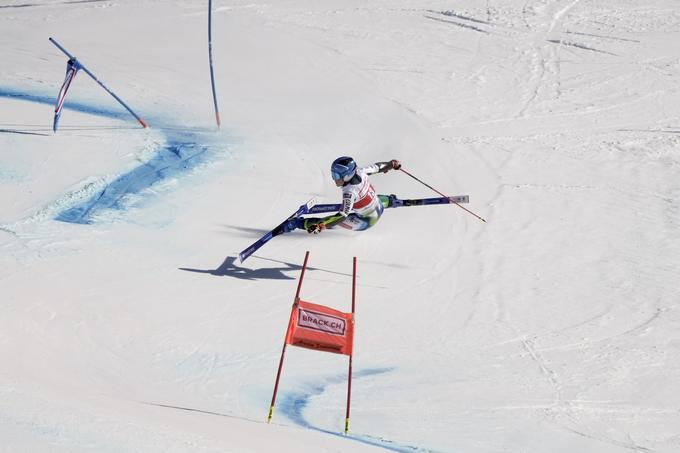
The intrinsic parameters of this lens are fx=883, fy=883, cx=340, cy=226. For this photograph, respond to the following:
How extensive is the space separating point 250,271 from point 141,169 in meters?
3.84

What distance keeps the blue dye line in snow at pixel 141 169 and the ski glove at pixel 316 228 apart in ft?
10.6

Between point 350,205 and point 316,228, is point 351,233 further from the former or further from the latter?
point 316,228

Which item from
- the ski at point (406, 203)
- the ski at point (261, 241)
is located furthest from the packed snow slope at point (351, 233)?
the ski at point (406, 203)

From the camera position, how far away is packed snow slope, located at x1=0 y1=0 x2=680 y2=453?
8.61 meters

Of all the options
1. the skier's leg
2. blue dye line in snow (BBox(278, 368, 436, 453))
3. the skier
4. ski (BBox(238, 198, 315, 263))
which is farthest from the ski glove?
blue dye line in snow (BBox(278, 368, 436, 453))

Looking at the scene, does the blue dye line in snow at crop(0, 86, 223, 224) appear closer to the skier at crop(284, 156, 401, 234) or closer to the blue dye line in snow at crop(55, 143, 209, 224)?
the blue dye line in snow at crop(55, 143, 209, 224)

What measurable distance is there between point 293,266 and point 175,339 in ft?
7.52

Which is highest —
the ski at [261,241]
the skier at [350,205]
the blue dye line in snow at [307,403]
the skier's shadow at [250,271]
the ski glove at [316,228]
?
the skier at [350,205]

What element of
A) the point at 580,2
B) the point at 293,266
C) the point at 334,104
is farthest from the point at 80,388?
the point at 580,2

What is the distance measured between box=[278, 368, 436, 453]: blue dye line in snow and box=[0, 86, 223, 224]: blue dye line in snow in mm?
5186

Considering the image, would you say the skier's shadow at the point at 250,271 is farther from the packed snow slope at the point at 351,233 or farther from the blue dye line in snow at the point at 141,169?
the blue dye line in snow at the point at 141,169

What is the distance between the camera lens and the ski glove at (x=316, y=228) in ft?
37.8

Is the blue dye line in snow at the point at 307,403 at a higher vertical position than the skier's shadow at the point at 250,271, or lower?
lower

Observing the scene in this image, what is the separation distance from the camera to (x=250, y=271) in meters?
11.6
